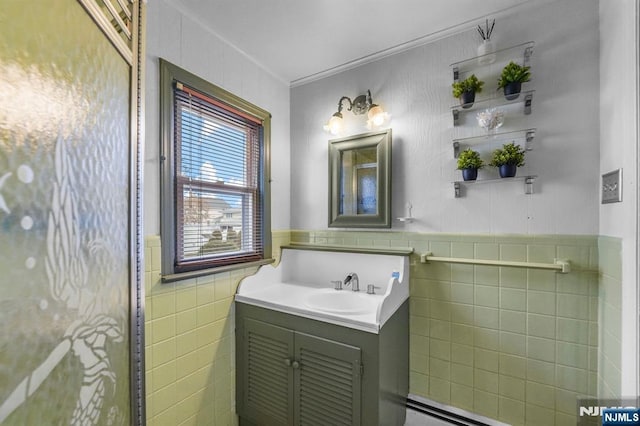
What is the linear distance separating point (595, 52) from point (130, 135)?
2080 mm

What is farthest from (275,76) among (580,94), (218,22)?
(580,94)

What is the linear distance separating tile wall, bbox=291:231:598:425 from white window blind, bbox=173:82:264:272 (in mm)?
1070

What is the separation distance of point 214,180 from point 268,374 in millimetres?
1218

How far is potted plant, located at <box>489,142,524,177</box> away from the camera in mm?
1422

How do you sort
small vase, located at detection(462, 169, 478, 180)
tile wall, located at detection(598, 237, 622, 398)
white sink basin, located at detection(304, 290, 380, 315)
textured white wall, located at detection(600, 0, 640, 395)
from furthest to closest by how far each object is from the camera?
white sink basin, located at detection(304, 290, 380, 315) < small vase, located at detection(462, 169, 478, 180) < tile wall, located at detection(598, 237, 622, 398) < textured white wall, located at detection(600, 0, 640, 395)

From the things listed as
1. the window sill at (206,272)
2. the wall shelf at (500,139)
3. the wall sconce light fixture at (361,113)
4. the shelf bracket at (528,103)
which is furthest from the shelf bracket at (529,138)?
the window sill at (206,272)

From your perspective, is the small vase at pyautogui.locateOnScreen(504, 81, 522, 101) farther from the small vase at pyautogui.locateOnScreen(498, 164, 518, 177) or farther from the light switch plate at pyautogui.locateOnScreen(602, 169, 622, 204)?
the light switch plate at pyautogui.locateOnScreen(602, 169, 622, 204)

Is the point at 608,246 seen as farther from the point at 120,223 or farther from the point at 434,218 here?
the point at 120,223

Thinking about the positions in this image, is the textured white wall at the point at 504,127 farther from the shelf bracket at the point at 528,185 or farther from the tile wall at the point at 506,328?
the tile wall at the point at 506,328

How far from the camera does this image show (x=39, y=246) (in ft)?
1.58

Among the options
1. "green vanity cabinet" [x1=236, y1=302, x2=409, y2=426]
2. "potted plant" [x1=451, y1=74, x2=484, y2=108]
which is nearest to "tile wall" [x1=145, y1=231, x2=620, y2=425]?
"green vanity cabinet" [x1=236, y1=302, x2=409, y2=426]

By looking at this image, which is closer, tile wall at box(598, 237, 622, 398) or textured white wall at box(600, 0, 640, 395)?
textured white wall at box(600, 0, 640, 395)

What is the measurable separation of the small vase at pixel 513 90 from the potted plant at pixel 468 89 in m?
0.14

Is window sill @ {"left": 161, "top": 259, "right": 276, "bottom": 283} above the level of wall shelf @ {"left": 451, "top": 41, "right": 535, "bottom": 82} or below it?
below
